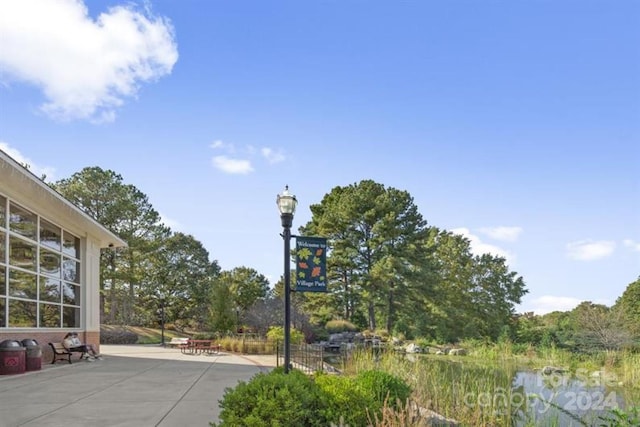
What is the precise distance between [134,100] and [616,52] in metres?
11.6

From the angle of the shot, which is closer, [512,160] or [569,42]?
[569,42]

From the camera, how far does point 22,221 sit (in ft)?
A: 44.7

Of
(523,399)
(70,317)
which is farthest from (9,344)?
(523,399)

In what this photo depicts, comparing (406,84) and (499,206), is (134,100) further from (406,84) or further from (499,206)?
(499,206)

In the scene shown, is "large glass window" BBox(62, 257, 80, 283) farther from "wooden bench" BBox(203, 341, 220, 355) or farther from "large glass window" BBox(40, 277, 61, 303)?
"wooden bench" BBox(203, 341, 220, 355)

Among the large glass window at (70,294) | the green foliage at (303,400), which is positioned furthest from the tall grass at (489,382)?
the large glass window at (70,294)

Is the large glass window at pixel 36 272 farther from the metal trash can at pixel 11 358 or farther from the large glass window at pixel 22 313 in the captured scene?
the metal trash can at pixel 11 358

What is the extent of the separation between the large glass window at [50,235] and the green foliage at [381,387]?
12.0 meters

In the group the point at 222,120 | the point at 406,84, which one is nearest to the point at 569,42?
the point at 406,84

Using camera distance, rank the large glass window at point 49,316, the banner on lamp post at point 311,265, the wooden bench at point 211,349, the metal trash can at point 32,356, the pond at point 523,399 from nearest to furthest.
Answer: the pond at point 523,399 → the banner on lamp post at point 311,265 → the metal trash can at point 32,356 → the large glass window at point 49,316 → the wooden bench at point 211,349

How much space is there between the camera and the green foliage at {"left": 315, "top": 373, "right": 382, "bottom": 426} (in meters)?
5.64

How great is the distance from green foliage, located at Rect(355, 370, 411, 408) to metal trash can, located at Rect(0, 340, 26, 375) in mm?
9097

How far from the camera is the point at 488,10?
35.4 feet

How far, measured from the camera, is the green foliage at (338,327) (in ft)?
99.3
